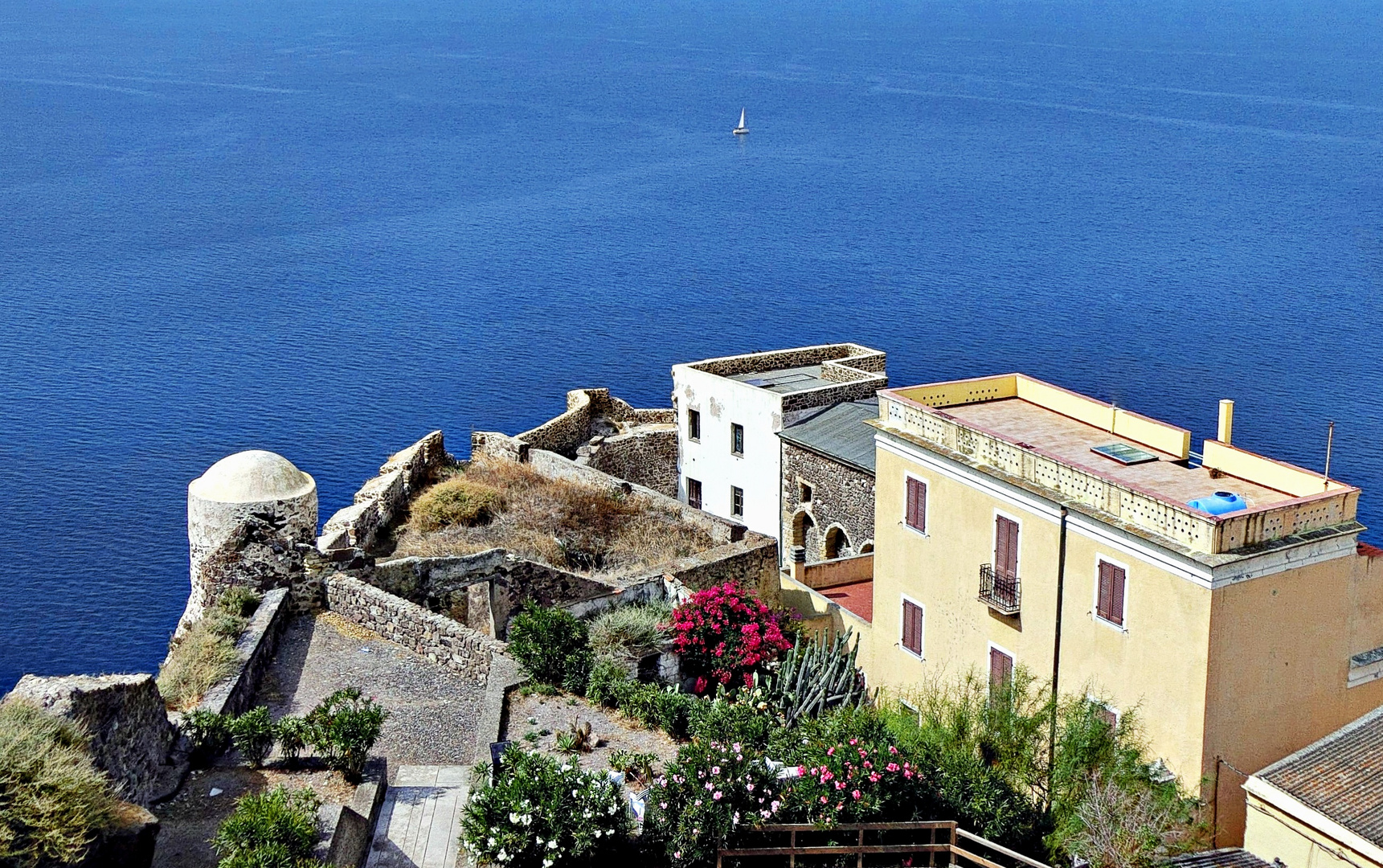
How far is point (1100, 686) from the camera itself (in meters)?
25.1

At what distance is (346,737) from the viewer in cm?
1786

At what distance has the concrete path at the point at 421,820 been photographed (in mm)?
17031

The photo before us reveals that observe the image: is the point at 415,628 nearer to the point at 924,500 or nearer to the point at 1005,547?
the point at 924,500

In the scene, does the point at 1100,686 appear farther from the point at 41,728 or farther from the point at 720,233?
the point at 720,233

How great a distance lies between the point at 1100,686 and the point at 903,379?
4679 centimetres

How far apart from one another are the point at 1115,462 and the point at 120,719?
1873 cm

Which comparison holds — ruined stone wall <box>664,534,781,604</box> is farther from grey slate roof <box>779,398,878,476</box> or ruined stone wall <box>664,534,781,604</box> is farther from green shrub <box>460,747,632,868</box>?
green shrub <box>460,747,632,868</box>

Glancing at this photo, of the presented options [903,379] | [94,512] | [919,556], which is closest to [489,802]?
[919,556]

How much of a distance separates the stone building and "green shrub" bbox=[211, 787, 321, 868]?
25699mm

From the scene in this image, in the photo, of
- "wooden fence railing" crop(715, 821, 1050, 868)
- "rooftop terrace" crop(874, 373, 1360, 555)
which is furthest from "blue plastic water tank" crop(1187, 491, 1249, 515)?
"wooden fence railing" crop(715, 821, 1050, 868)

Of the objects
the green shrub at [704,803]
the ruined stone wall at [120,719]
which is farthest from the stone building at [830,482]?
the ruined stone wall at [120,719]

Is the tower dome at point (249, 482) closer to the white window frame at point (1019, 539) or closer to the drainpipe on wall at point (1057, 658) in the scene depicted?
the white window frame at point (1019, 539)

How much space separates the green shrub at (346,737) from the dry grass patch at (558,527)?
12.4 metres

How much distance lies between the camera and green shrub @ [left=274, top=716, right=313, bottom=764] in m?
18.2
